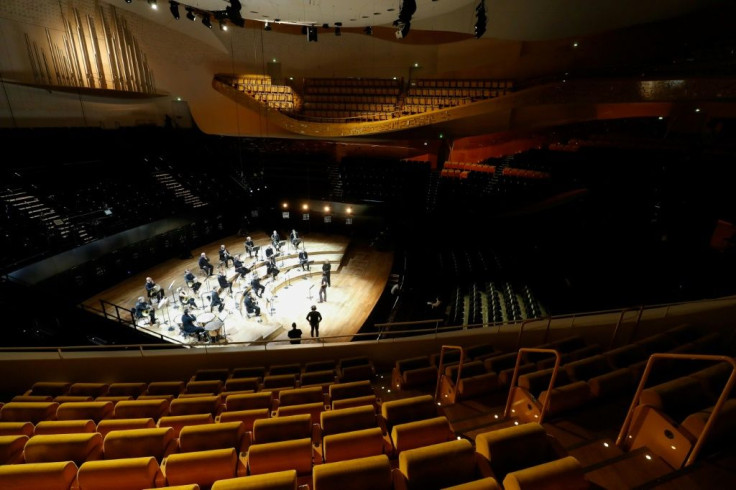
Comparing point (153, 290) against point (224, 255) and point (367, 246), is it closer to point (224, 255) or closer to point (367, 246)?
point (224, 255)

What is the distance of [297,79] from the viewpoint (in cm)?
1438

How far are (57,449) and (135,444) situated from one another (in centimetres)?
52

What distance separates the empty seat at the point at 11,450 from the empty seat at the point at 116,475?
91 cm

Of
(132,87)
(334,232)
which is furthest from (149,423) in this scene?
(132,87)

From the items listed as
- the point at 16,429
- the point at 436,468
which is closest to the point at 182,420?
the point at 16,429

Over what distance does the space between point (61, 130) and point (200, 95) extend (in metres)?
5.12

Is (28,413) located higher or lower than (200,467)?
lower

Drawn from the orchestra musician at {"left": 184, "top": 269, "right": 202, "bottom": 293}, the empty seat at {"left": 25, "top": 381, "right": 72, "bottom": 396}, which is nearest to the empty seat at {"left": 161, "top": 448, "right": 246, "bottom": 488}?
the empty seat at {"left": 25, "top": 381, "right": 72, "bottom": 396}

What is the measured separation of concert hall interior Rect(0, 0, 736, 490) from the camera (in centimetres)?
248

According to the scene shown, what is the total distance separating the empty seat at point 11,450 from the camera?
2688 millimetres

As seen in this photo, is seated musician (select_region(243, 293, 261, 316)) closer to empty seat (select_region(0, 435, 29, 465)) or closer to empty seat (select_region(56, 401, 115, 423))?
empty seat (select_region(56, 401, 115, 423))

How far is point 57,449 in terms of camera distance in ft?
8.64

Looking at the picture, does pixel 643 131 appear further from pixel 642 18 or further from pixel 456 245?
pixel 456 245

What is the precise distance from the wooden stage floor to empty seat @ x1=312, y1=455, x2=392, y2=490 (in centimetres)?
423
